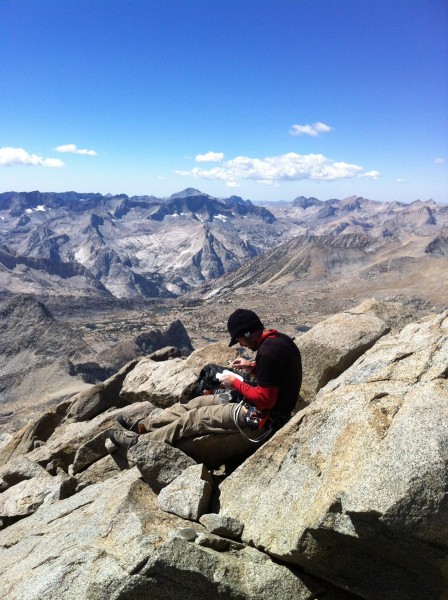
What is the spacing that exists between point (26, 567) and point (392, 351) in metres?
10.1

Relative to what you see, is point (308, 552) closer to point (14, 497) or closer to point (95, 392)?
point (14, 497)

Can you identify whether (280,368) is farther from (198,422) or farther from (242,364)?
(242,364)

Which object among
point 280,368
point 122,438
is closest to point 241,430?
point 280,368

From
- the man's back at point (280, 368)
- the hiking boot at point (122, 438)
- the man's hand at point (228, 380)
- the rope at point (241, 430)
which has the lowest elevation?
the hiking boot at point (122, 438)

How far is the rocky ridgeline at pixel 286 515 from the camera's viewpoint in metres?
7.17

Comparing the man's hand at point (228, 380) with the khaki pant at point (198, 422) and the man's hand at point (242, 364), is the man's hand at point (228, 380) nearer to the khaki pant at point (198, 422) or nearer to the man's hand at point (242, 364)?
the khaki pant at point (198, 422)

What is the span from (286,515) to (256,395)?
2771mm

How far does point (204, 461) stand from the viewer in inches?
451

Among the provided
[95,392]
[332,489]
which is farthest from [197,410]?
[95,392]

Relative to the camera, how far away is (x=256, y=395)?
34.4 ft

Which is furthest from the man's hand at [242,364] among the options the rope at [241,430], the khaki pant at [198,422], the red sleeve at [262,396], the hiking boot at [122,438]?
the hiking boot at [122,438]

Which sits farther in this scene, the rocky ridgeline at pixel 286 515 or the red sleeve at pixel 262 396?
the red sleeve at pixel 262 396

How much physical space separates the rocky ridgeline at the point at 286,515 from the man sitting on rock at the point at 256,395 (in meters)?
0.49

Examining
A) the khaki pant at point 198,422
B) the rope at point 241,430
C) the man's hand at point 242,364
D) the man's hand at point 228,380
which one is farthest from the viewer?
the man's hand at point 242,364
